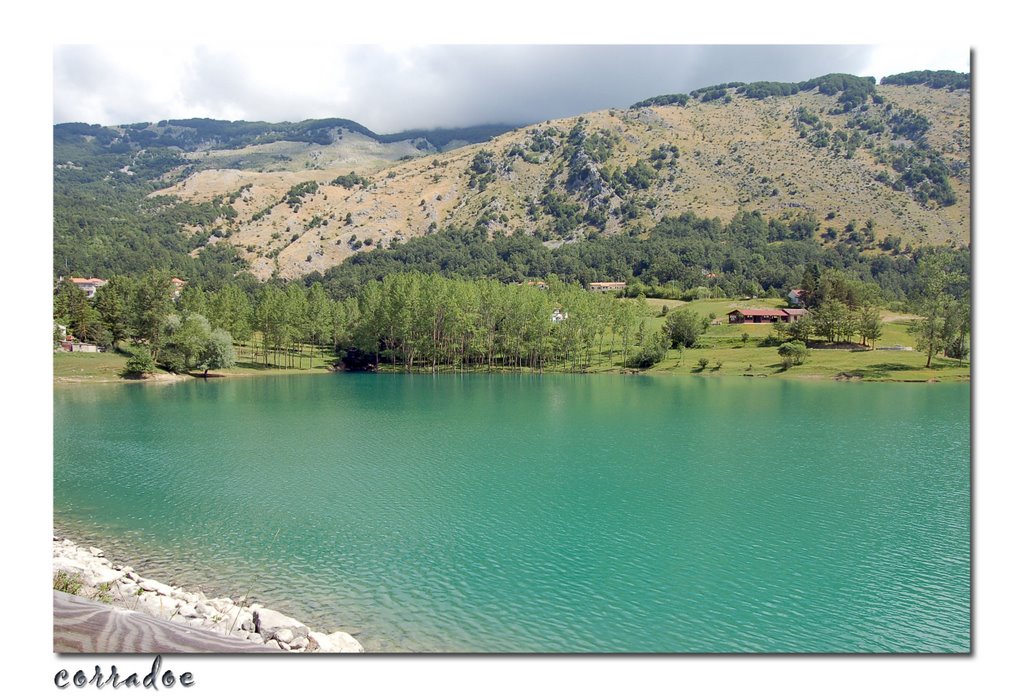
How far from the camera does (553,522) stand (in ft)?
72.6

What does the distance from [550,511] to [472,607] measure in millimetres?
7992

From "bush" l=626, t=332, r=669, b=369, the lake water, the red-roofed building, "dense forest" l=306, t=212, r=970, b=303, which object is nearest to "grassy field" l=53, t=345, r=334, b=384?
the lake water

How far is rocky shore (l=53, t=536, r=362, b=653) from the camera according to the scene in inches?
542

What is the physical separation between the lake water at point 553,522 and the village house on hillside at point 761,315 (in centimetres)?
5954

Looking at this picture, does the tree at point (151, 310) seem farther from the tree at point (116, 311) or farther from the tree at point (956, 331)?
the tree at point (956, 331)

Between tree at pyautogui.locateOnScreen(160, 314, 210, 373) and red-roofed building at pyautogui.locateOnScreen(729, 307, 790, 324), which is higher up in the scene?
red-roofed building at pyautogui.locateOnScreen(729, 307, 790, 324)

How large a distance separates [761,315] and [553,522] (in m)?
91.9

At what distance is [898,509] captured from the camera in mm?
23734

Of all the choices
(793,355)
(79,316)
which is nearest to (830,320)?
(793,355)

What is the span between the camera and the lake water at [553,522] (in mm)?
15258

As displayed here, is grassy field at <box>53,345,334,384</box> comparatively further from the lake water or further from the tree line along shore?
the lake water

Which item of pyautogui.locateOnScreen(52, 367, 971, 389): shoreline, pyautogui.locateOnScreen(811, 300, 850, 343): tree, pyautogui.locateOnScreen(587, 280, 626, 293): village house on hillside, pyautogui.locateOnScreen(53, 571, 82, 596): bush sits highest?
pyautogui.locateOnScreen(587, 280, 626, 293): village house on hillside

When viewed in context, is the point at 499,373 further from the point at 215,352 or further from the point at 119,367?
the point at 119,367

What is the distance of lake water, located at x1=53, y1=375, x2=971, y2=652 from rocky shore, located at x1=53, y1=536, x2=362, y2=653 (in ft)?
2.49
